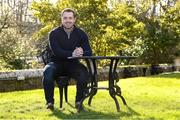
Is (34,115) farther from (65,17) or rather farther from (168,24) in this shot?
(168,24)

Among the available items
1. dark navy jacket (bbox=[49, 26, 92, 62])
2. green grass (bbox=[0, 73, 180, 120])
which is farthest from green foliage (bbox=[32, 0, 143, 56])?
dark navy jacket (bbox=[49, 26, 92, 62])

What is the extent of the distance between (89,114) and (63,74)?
84cm

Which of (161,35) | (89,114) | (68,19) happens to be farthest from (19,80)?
(161,35)

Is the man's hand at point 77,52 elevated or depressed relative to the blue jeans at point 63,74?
elevated

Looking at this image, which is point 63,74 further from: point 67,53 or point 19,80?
point 19,80

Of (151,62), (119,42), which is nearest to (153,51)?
(151,62)

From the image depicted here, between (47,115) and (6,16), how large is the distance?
35.4 ft

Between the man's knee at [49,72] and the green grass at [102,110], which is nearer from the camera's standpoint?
the green grass at [102,110]

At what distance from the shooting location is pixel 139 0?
22.2m

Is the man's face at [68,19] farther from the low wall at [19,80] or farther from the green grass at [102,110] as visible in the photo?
the low wall at [19,80]

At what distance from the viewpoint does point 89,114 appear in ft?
16.9

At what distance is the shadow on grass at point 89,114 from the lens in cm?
492

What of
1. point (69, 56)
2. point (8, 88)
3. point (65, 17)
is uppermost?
point (65, 17)

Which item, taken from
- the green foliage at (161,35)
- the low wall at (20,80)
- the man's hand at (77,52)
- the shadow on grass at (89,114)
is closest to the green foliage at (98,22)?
the low wall at (20,80)
